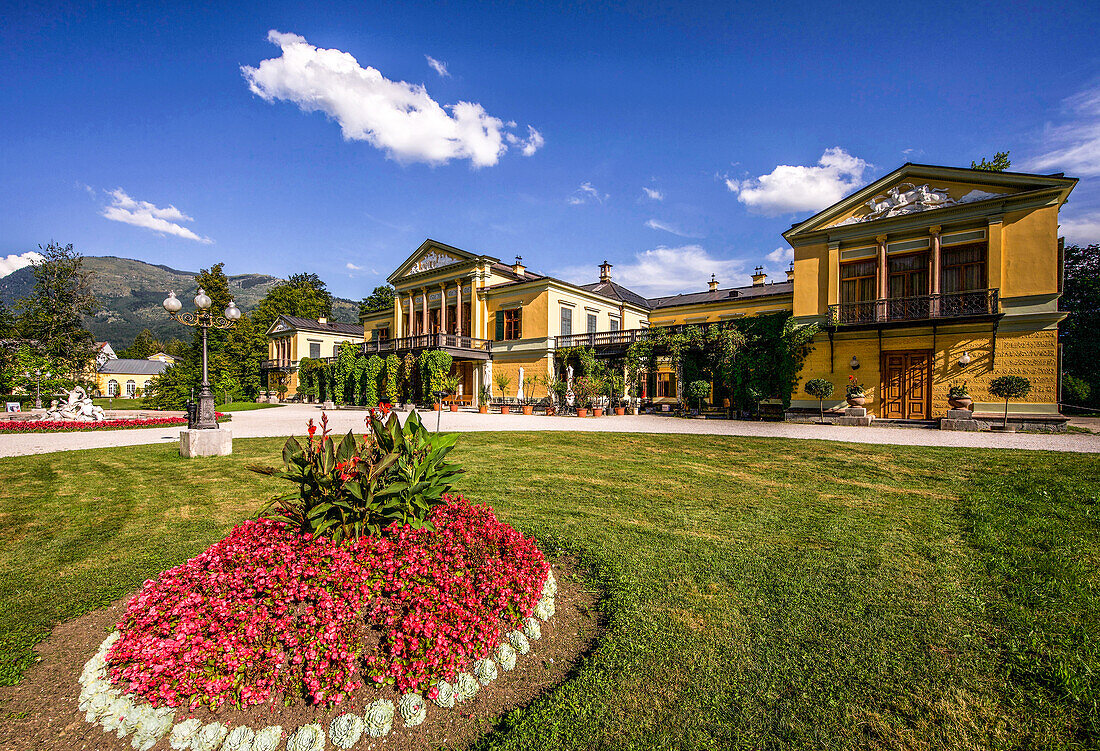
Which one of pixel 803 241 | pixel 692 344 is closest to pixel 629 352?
pixel 692 344

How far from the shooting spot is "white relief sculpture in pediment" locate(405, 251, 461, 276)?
27.9m

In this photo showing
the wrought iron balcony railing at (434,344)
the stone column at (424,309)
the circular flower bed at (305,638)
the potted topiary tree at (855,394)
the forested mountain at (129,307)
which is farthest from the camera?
the forested mountain at (129,307)

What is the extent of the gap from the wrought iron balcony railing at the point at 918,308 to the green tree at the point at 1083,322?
14.4 metres

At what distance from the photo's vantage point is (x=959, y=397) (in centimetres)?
1360

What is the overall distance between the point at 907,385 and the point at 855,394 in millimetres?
1829

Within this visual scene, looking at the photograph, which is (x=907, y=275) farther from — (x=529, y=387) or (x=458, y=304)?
(x=458, y=304)

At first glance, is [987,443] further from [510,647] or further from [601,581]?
[510,647]

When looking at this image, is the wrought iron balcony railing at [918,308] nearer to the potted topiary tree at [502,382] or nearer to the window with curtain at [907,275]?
the window with curtain at [907,275]

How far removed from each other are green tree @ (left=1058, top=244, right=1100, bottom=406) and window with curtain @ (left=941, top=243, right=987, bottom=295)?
13.9 m

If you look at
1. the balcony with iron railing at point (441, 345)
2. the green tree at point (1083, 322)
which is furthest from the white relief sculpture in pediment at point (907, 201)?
the balcony with iron railing at point (441, 345)

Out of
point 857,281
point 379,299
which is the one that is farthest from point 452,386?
point 379,299

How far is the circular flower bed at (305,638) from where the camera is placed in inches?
81.3

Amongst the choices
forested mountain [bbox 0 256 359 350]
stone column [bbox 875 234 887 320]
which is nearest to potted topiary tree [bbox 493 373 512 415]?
stone column [bbox 875 234 887 320]

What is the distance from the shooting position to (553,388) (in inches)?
850
